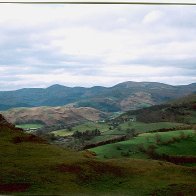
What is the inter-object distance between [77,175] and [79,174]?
0.97 ft

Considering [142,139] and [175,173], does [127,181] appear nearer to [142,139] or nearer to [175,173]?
[175,173]

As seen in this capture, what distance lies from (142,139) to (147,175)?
1975 inches

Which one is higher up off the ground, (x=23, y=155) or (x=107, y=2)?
(x=107, y=2)

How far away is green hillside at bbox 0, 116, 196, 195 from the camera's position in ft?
94.1

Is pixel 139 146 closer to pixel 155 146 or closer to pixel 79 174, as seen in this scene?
pixel 155 146

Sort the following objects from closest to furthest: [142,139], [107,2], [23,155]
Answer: [107,2] → [23,155] → [142,139]

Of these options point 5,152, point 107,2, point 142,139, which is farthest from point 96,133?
point 107,2

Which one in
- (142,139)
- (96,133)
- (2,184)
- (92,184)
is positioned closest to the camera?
(2,184)

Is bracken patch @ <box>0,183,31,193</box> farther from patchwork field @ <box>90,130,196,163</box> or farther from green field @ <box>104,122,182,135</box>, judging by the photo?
green field @ <box>104,122,182,135</box>

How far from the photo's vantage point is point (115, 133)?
13000 centimetres

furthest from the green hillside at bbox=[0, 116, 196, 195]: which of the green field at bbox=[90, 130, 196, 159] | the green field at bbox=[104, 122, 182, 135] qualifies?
the green field at bbox=[104, 122, 182, 135]

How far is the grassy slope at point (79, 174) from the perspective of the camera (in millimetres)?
29281

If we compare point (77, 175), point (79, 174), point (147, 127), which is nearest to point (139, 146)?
point (79, 174)

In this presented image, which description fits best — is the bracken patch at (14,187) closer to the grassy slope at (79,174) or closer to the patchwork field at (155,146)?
the grassy slope at (79,174)
